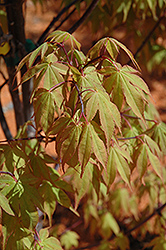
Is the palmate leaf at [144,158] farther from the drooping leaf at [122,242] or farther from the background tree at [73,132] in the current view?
the drooping leaf at [122,242]

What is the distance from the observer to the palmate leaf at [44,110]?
0.66 m

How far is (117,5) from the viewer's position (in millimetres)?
1227

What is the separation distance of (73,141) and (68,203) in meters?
0.29

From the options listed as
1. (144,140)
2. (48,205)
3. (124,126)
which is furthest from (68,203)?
(124,126)

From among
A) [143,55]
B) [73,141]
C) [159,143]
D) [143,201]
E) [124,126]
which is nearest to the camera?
[73,141]

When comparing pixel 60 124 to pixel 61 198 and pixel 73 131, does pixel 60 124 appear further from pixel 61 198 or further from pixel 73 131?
pixel 61 198

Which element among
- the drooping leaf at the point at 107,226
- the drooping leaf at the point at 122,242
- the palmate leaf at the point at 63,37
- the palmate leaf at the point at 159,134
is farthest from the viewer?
the drooping leaf at the point at 107,226

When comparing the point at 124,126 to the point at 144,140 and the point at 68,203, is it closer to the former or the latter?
the point at 144,140

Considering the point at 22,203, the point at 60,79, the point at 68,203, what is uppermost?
the point at 60,79

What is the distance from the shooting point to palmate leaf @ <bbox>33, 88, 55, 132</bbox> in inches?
25.9

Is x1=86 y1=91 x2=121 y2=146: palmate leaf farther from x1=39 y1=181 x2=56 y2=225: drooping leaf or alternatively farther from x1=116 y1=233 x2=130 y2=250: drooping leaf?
x1=116 y1=233 x2=130 y2=250: drooping leaf

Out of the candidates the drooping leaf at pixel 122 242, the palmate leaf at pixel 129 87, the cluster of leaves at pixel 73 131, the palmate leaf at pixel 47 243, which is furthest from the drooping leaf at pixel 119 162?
the drooping leaf at pixel 122 242

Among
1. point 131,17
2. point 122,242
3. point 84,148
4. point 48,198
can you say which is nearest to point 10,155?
point 48,198

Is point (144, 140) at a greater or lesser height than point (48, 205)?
greater
